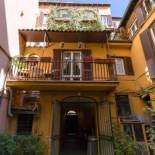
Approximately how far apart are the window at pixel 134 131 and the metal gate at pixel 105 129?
115cm

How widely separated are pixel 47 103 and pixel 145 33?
20.8ft

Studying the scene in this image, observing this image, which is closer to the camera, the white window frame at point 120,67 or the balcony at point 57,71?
the balcony at point 57,71

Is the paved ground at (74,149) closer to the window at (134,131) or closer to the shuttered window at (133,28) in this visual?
the window at (134,131)

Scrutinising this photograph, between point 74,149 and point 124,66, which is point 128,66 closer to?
point 124,66

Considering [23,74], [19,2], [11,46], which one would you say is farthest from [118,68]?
[19,2]

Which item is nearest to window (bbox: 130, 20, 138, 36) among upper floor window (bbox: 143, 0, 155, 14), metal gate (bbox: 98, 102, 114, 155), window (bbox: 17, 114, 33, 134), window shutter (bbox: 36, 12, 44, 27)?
upper floor window (bbox: 143, 0, 155, 14)

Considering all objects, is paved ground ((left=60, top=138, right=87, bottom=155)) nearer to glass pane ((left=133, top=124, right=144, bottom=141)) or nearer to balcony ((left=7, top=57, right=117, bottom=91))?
glass pane ((left=133, top=124, right=144, bottom=141))

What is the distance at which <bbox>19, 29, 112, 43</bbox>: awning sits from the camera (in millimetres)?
8648

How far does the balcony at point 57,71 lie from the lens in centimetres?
718

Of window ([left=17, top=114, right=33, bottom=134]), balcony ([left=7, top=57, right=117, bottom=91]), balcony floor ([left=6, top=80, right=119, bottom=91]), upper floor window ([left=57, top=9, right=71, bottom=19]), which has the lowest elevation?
window ([left=17, top=114, right=33, bottom=134])

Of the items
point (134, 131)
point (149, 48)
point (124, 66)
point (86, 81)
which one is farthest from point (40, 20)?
point (134, 131)

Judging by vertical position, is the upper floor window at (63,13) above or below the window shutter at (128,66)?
above

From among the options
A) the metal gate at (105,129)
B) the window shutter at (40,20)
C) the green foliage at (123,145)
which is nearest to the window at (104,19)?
the window shutter at (40,20)

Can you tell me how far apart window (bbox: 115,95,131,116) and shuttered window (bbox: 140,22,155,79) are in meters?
2.09
